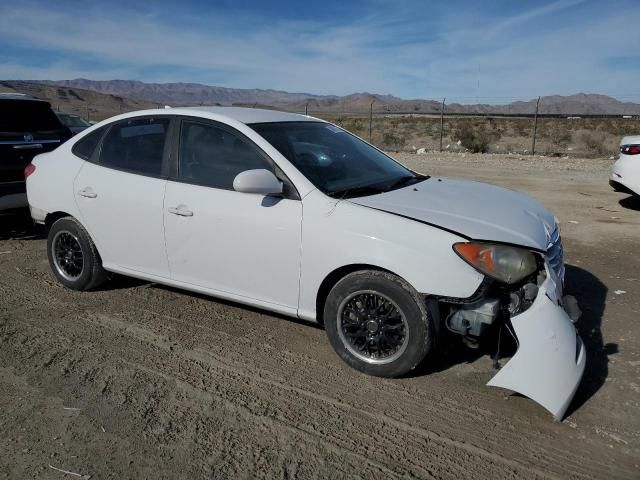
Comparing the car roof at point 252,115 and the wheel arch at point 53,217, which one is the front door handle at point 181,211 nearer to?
Result: the car roof at point 252,115

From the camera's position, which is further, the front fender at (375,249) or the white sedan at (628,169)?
the white sedan at (628,169)

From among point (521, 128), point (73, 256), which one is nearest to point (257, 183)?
point (73, 256)

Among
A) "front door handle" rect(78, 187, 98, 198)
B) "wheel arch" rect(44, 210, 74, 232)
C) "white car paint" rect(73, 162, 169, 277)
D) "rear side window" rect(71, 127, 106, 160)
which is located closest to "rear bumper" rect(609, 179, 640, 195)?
"white car paint" rect(73, 162, 169, 277)

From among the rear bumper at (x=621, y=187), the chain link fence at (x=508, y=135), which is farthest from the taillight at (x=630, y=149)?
the chain link fence at (x=508, y=135)

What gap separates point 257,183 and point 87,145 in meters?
2.30

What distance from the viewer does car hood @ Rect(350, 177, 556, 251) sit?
3584 millimetres

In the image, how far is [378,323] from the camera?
3.69m

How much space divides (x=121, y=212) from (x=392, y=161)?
2.40 meters

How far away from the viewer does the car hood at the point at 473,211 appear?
358 cm

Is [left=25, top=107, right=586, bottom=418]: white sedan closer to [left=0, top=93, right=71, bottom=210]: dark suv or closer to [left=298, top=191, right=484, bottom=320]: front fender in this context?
[left=298, top=191, right=484, bottom=320]: front fender

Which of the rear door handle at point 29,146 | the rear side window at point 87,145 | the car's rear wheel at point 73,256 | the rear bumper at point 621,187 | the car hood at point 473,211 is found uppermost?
the rear side window at point 87,145

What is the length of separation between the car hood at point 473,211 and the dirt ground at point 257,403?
0.91 m

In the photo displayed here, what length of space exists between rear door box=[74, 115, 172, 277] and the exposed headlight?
242 centimetres

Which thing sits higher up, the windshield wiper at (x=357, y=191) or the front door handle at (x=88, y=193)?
the windshield wiper at (x=357, y=191)
